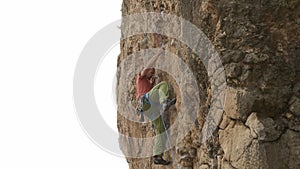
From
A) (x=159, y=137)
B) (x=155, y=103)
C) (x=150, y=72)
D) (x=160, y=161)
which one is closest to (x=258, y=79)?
(x=155, y=103)

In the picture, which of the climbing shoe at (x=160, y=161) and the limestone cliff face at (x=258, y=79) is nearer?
the limestone cliff face at (x=258, y=79)

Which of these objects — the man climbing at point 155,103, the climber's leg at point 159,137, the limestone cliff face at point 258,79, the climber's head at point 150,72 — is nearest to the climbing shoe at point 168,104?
the man climbing at point 155,103

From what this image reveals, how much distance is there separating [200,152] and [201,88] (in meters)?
1.16

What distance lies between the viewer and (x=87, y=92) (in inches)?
460

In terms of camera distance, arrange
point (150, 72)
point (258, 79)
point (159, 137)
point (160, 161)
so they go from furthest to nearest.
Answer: point (150, 72)
point (160, 161)
point (159, 137)
point (258, 79)

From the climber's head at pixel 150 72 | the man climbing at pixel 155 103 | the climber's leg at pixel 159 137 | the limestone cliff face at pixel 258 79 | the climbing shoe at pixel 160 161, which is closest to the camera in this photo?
the limestone cliff face at pixel 258 79

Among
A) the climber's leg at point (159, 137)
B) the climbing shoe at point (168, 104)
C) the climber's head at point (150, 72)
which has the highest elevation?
the climber's head at point (150, 72)

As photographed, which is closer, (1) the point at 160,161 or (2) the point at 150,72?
(1) the point at 160,161

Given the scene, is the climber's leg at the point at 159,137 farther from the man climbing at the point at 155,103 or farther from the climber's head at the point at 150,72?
the climber's head at the point at 150,72

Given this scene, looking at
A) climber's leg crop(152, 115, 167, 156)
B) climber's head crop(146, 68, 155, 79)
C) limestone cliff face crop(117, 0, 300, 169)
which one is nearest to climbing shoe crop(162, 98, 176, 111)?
climber's leg crop(152, 115, 167, 156)

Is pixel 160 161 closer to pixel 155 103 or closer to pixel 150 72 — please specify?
pixel 155 103

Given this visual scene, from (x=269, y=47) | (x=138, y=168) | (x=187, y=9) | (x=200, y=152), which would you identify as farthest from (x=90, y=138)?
(x=269, y=47)

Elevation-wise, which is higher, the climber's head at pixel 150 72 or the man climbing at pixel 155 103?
the climber's head at pixel 150 72

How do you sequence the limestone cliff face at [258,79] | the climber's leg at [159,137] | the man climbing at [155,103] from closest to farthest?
the limestone cliff face at [258,79]
the man climbing at [155,103]
the climber's leg at [159,137]
